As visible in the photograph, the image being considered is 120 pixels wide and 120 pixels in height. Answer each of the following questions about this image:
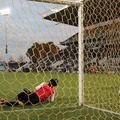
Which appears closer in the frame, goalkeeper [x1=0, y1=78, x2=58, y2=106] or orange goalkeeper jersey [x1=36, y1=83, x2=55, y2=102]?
goalkeeper [x1=0, y1=78, x2=58, y2=106]

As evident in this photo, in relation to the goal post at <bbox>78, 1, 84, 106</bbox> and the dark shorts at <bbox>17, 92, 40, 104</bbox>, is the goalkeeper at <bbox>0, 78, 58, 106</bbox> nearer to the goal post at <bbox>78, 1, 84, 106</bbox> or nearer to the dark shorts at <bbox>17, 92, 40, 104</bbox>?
the dark shorts at <bbox>17, 92, 40, 104</bbox>

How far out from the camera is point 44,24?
2.81 meters

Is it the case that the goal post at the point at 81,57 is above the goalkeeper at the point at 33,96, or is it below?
above

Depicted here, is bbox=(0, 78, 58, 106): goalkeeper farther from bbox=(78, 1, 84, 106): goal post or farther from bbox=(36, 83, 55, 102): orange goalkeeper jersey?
bbox=(78, 1, 84, 106): goal post

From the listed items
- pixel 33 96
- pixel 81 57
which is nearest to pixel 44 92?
pixel 33 96

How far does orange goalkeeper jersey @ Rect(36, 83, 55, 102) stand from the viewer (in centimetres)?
349

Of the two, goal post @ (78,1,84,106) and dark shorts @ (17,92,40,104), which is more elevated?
goal post @ (78,1,84,106)

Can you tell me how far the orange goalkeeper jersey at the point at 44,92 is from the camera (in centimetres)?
349

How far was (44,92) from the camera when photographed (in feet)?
11.6

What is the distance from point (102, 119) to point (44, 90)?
1041mm

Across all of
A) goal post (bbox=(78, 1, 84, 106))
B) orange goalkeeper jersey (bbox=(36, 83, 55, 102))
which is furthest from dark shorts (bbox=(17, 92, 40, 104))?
goal post (bbox=(78, 1, 84, 106))

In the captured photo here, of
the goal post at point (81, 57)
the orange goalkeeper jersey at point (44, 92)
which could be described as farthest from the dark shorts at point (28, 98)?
the goal post at point (81, 57)

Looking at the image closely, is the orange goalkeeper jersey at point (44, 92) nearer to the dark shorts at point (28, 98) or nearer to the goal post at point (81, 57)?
the dark shorts at point (28, 98)

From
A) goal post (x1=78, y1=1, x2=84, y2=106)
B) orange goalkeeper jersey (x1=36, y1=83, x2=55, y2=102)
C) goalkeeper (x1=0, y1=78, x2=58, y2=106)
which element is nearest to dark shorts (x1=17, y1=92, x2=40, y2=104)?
goalkeeper (x1=0, y1=78, x2=58, y2=106)
